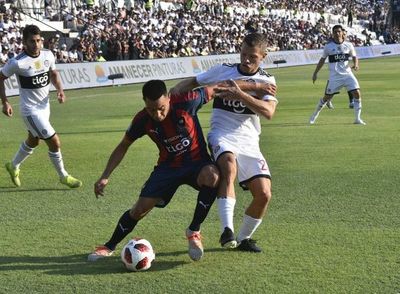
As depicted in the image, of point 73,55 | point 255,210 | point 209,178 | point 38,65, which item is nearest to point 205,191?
point 209,178

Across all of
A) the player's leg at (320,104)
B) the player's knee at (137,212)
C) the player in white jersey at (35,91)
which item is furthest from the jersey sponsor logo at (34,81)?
the player's leg at (320,104)

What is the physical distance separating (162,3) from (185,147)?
42.6 metres

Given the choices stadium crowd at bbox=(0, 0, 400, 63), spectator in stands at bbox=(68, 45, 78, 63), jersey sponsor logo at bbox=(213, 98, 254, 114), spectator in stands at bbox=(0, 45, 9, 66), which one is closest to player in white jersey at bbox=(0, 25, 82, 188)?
jersey sponsor logo at bbox=(213, 98, 254, 114)

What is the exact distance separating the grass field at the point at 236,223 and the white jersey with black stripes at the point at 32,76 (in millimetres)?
1153

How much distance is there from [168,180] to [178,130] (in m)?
0.45

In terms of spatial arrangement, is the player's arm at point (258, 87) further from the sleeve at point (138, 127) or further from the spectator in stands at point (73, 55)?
the spectator in stands at point (73, 55)

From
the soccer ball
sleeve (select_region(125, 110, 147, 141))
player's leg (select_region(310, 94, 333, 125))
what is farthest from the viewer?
player's leg (select_region(310, 94, 333, 125))

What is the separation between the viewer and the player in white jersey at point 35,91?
938 centimetres

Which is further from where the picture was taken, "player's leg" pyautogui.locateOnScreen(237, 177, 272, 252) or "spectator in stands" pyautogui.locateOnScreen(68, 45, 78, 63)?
"spectator in stands" pyautogui.locateOnScreen(68, 45, 78, 63)

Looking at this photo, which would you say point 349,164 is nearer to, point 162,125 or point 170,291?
point 162,125

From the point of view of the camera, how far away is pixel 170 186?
19.8 ft

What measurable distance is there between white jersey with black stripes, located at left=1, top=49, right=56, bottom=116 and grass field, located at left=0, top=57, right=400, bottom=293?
45.4 inches

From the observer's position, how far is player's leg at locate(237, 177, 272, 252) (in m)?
6.14

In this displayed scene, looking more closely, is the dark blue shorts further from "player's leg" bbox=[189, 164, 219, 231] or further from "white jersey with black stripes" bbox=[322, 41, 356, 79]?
"white jersey with black stripes" bbox=[322, 41, 356, 79]
